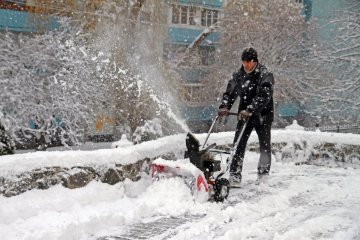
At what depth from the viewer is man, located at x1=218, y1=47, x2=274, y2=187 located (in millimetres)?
7023

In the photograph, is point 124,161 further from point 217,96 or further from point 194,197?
point 217,96

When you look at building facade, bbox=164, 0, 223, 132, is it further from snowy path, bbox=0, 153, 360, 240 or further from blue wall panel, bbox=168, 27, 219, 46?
snowy path, bbox=0, 153, 360, 240

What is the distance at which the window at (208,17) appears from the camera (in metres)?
35.4

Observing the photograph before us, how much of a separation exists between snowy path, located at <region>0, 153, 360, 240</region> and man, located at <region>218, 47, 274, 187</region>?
0.48 metres

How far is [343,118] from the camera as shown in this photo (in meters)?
25.3

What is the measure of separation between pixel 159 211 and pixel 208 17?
31647 millimetres

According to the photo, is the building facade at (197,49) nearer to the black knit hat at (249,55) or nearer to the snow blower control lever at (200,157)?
the black knit hat at (249,55)

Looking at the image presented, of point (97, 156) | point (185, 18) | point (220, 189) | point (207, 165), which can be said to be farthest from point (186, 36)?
point (220, 189)

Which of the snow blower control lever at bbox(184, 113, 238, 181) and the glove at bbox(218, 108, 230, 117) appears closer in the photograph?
the snow blower control lever at bbox(184, 113, 238, 181)

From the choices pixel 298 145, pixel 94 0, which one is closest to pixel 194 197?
pixel 298 145

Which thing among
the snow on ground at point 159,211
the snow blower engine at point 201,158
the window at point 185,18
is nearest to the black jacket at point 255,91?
the snow blower engine at point 201,158

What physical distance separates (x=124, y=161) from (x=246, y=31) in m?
24.1

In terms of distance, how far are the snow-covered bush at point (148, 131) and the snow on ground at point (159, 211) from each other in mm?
11531

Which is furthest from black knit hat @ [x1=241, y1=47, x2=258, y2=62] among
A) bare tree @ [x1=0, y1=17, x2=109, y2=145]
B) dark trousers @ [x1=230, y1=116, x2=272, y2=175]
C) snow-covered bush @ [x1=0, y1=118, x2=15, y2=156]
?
bare tree @ [x1=0, y1=17, x2=109, y2=145]
